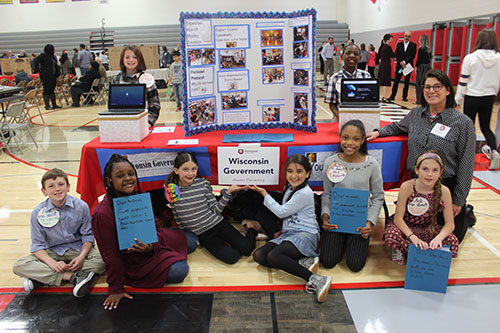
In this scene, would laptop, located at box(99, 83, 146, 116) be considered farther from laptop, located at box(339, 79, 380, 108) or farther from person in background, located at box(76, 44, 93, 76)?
person in background, located at box(76, 44, 93, 76)

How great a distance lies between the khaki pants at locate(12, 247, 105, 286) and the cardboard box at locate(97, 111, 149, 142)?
0.96m

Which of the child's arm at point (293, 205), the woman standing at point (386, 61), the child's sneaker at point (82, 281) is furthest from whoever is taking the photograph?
the woman standing at point (386, 61)

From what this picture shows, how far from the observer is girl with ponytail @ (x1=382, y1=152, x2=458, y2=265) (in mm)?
2688

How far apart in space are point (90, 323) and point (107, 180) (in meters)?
0.90

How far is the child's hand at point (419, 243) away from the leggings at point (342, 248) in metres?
0.36

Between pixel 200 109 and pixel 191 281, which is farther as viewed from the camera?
pixel 200 109

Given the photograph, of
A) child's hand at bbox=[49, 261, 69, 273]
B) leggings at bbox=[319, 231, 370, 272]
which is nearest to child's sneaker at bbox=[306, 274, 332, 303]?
leggings at bbox=[319, 231, 370, 272]

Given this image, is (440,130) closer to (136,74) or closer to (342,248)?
(342,248)

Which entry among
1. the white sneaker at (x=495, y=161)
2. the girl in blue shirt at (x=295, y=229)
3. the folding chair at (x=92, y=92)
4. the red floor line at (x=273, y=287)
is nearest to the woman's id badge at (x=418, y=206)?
the red floor line at (x=273, y=287)

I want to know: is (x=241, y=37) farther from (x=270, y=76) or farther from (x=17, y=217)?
(x=17, y=217)

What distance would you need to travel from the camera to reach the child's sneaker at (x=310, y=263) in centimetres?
277

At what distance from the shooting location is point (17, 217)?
3.97m

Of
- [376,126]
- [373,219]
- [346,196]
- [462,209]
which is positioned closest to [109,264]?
[346,196]

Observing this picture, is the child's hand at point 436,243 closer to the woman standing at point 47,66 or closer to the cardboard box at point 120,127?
the cardboard box at point 120,127
